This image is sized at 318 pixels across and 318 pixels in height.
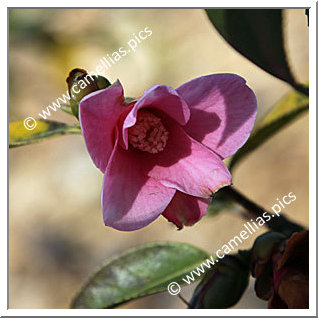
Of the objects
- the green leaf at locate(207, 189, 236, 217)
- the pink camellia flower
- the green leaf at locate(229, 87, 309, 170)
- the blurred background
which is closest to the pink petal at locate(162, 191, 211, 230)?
the pink camellia flower

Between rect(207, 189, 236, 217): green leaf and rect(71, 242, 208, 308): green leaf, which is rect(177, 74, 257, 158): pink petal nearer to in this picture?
rect(207, 189, 236, 217): green leaf

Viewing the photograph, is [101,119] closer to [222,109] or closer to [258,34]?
[222,109]

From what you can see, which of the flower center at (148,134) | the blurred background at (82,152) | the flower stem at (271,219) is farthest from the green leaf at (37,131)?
the blurred background at (82,152)

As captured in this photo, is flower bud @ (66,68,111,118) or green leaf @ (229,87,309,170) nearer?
flower bud @ (66,68,111,118)

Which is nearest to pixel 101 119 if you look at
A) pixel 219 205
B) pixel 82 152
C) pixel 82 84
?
pixel 82 84

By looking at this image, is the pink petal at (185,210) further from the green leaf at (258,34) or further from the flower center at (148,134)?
the green leaf at (258,34)

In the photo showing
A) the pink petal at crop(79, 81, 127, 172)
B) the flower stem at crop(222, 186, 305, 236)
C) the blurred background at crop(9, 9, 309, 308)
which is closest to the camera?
the pink petal at crop(79, 81, 127, 172)

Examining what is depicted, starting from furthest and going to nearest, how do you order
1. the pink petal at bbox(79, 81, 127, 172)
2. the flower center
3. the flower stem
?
the flower stem, the flower center, the pink petal at bbox(79, 81, 127, 172)

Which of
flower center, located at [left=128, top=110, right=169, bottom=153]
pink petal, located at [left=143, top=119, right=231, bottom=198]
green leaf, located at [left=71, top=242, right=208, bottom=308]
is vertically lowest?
green leaf, located at [left=71, top=242, right=208, bottom=308]
